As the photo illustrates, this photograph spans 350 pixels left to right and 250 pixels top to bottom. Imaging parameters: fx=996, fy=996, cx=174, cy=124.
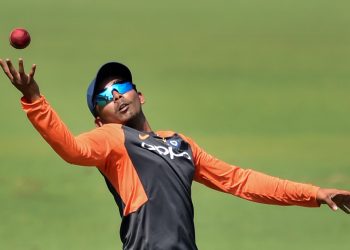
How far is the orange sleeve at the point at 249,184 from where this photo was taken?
432cm

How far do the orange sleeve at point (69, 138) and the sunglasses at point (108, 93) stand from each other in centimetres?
20

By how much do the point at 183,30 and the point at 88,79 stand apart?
2.91 ft

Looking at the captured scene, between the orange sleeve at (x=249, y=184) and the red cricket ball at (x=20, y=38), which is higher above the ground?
the red cricket ball at (x=20, y=38)

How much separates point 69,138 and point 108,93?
A: 1.99ft

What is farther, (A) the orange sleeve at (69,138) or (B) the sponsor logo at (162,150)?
(B) the sponsor logo at (162,150)

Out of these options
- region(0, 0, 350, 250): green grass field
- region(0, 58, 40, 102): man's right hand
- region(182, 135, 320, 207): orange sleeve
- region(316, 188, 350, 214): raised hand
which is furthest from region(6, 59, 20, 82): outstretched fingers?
region(0, 0, 350, 250): green grass field

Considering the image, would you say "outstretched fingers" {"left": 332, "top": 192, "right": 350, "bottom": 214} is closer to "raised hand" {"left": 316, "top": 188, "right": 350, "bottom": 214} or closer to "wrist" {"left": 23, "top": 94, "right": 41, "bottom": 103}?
"raised hand" {"left": 316, "top": 188, "right": 350, "bottom": 214}

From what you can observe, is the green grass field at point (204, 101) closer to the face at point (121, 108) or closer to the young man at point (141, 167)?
the young man at point (141, 167)

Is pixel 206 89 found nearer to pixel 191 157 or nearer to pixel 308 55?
pixel 308 55

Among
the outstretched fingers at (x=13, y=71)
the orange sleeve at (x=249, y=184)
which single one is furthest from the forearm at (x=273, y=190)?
the outstretched fingers at (x=13, y=71)

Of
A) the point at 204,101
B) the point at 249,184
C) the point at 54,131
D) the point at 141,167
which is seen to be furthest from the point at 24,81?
the point at 204,101

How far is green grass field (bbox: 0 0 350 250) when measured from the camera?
6.41 m

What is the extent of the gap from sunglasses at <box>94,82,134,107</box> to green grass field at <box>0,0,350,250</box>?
215 centimetres

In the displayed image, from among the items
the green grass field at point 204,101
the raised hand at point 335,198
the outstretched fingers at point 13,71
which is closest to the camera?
the outstretched fingers at point 13,71
